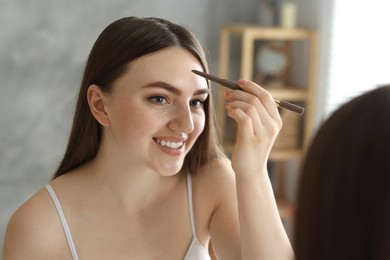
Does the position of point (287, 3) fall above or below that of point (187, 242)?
above

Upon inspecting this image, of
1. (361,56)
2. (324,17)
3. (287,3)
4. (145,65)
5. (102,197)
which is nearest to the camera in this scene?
(145,65)

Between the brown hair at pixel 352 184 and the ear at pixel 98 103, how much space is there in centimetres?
87

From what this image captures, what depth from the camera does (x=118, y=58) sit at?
56.6 inches

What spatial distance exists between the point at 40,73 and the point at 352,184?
3.02 metres

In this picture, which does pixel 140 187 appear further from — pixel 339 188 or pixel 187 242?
pixel 339 188

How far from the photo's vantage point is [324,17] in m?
3.25

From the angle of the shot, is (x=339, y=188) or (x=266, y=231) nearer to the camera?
(x=339, y=188)

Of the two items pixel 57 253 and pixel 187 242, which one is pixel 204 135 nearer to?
pixel 187 242

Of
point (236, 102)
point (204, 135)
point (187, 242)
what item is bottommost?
point (187, 242)

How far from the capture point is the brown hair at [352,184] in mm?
660

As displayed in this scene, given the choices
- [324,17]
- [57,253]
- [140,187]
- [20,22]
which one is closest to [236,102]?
[140,187]

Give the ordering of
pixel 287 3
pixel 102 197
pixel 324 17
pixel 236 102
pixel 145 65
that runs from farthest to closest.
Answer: pixel 287 3
pixel 324 17
pixel 102 197
pixel 145 65
pixel 236 102

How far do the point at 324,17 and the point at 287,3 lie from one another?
0.40 metres

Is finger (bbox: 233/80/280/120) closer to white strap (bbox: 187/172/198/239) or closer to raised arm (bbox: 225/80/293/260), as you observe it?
raised arm (bbox: 225/80/293/260)
